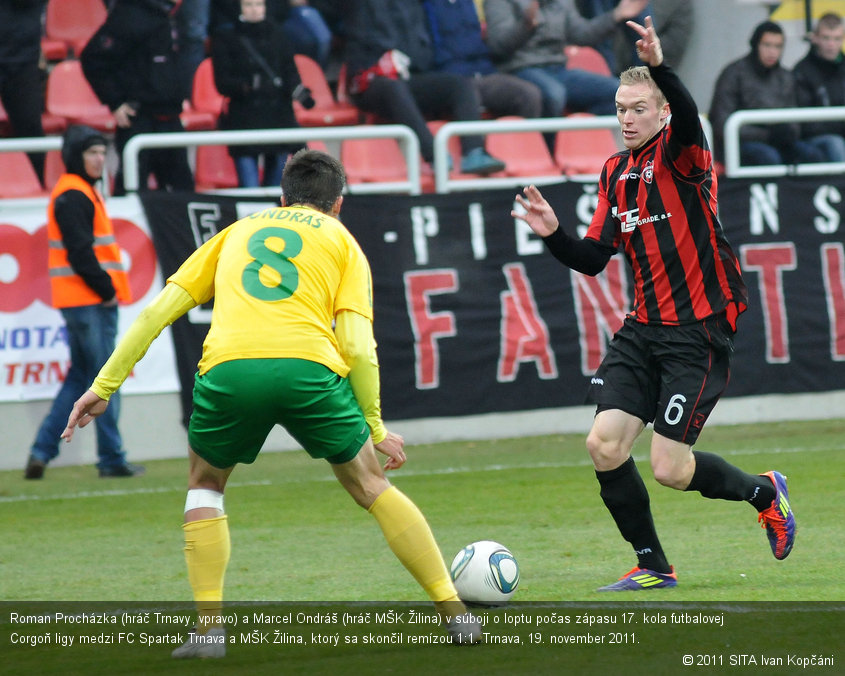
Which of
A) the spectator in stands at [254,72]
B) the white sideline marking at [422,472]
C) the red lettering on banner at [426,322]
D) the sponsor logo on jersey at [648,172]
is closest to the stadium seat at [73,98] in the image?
the spectator in stands at [254,72]

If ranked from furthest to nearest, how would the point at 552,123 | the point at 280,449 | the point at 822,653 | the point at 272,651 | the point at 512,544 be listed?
the point at 552,123, the point at 280,449, the point at 512,544, the point at 272,651, the point at 822,653

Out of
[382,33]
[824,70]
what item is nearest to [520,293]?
[382,33]

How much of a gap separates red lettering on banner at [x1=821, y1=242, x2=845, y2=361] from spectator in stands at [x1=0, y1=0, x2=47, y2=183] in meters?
6.64

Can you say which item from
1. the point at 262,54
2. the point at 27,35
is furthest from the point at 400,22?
the point at 27,35

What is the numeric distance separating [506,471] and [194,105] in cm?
517

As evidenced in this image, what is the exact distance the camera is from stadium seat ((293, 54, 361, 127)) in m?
13.3

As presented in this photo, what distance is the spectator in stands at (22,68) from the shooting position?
11805 millimetres

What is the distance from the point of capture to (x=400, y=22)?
13.1m

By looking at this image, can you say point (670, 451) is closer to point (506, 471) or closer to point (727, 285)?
point (727, 285)

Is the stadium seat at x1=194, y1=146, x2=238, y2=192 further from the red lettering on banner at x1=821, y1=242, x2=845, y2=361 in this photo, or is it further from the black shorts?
the black shorts

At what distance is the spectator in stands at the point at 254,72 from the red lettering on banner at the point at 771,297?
4054mm

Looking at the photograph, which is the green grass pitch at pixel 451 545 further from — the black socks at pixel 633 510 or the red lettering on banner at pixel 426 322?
the red lettering on banner at pixel 426 322

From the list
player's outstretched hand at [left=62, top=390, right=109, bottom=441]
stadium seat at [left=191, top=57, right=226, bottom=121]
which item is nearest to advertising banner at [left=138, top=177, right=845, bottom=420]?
stadium seat at [left=191, top=57, right=226, bottom=121]

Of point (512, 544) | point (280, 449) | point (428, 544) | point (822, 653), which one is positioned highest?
point (428, 544)
